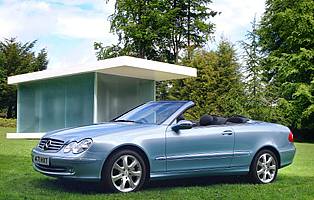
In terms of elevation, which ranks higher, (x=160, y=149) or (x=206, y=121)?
(x=206, y=121)

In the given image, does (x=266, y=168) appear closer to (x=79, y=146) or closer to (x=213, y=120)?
(x=213, y=120)

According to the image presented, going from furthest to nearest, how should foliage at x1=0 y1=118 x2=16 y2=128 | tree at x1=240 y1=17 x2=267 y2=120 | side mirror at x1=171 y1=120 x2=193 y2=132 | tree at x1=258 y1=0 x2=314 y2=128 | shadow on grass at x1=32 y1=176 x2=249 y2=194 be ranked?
foliage at x1=0 y1=118 x2=16 y2=128, tree at x1=258 y1=0 x2=314 y2=128, tree at x1=240 y1=17 x2=267 y2=120, side mirror at x1=171 y1=120 x2=193 y2=132, shadow on grass at x1=32 y1=176 x2=249 y2=194

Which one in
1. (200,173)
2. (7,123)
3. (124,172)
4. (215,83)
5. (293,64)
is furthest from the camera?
(7,123)

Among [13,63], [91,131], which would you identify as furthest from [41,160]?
[13,63]

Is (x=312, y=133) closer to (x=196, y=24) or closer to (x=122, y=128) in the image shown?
(x=196, y=24)

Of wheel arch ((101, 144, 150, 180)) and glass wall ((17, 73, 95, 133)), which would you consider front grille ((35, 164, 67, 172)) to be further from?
glass wall ((17, 73, 95, 133))

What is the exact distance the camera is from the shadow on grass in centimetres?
739

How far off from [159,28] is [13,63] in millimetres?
19067

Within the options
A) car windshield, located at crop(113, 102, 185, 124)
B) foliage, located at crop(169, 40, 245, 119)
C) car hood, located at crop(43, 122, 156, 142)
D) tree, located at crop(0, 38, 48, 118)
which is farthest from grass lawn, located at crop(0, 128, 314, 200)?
tree, located at crop(0, 38, 48, 118)

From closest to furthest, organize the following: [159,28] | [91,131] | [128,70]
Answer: [91,131], [128,70], [159,28]

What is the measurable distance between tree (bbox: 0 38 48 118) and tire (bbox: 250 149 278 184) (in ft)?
136

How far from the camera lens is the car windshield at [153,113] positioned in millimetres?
8086

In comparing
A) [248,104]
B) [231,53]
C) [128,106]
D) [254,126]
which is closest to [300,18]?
[231,53]

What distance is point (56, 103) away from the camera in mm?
23828
